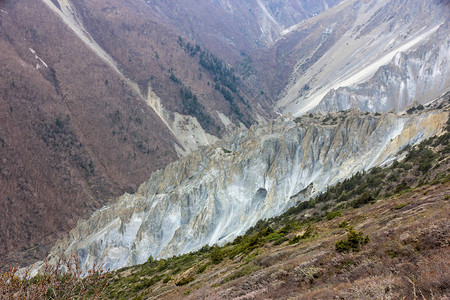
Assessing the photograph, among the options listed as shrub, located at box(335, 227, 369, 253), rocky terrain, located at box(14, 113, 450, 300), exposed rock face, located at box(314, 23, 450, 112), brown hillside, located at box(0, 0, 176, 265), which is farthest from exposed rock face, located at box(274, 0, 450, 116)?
brown hillside, located at box(0, 0, 176, 265)

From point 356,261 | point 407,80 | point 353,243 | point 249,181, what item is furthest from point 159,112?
point 356,261

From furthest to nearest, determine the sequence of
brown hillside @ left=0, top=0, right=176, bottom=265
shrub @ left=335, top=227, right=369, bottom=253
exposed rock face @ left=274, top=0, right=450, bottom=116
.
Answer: brown hillside @ left=0, top=0, right=176, bottom=265 < exposed rock face @ left=274, top=0, right=450, bottom=116 < shrub @ left=335, top=227, right=369, bottom=253

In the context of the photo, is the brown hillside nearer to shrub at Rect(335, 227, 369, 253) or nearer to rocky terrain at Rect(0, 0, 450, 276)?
rocky terrain at Rect(0, 0, 450, 276)

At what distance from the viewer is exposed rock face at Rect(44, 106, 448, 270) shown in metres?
38.1

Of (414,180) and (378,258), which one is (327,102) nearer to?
(414,180)

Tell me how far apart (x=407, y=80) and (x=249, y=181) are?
67053 mm

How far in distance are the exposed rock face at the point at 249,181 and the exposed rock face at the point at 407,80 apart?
1930 inches

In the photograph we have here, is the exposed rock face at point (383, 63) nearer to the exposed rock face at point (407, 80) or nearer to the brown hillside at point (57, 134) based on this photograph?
the exposed rock face at point (407, 80)

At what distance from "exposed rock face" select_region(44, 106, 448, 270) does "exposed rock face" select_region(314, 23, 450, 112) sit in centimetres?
4901

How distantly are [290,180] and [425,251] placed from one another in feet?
115

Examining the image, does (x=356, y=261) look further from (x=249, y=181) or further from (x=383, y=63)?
(x=383, y=63)

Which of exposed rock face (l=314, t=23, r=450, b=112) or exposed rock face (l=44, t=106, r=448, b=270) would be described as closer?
exposed rock face (l=44, t=106, r=448, b=270)

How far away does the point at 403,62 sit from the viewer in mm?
92812

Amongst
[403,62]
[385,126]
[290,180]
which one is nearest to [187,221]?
[290,180]
